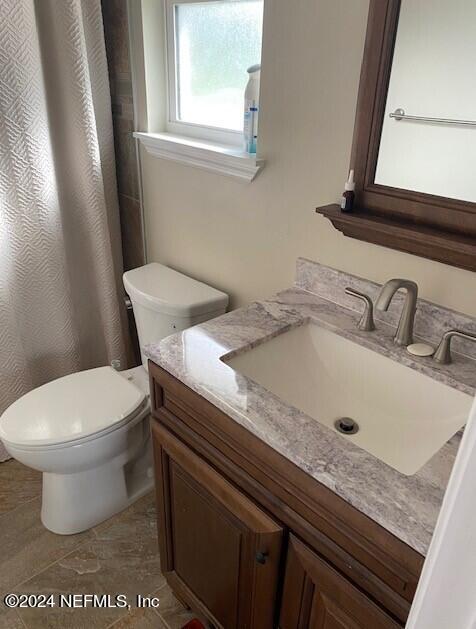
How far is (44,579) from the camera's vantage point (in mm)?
1530

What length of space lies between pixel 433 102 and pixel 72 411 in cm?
131

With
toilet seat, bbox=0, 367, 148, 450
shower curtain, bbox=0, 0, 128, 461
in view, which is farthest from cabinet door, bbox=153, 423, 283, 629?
shower curtain, bbox=0, 0, 128, 461

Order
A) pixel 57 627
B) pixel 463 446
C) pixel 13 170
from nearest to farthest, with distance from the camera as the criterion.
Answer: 1. pixel 463 446
2. pixel 57 627
3. pixel 13 170

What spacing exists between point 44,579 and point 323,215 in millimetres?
1395

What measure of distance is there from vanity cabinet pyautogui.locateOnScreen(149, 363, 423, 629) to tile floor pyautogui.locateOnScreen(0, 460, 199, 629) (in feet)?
0.81

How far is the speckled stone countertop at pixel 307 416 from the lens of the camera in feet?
2.42

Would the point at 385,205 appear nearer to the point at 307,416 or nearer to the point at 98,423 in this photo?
the point at 307,416

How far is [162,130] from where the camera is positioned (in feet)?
5.86

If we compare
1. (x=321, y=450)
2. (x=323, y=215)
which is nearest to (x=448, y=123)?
(x=323, y=215)

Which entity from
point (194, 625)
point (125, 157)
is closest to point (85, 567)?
point (194, 625)

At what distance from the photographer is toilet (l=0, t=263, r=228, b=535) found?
1.47 metres

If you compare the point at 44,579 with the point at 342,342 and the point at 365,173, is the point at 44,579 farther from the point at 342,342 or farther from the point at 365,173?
the point at 365,173

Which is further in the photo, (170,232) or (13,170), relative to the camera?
(170,232)

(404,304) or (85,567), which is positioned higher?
(404,304)
